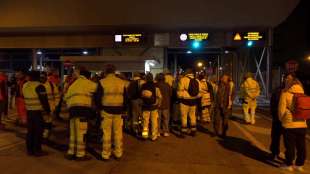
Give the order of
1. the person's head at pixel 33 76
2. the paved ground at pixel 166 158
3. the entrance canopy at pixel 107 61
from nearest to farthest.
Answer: the paved ground at pixel 166 158 → the person's head at pixel 33 76 → the entrance canopy at pixel 107 61

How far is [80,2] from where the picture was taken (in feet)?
77.5

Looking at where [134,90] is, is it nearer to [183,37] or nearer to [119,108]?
[119,108]

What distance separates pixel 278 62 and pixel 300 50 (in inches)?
194

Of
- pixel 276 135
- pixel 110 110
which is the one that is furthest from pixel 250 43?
pixel 110 110

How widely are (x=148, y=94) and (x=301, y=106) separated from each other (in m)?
4.27

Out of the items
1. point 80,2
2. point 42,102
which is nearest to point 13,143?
point 42,102

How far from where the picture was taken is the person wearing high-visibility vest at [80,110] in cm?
884

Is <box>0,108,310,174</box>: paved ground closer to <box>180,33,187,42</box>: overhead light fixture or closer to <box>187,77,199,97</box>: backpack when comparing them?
<box>187,77,199,97</box>: backpack

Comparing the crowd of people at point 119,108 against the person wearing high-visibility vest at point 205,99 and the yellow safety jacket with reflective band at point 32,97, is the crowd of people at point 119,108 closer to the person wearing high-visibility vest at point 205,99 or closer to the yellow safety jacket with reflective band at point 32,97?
the yellow safety jacket with reflective band at point 32,97

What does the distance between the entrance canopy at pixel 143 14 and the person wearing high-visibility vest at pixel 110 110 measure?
47.5 feet

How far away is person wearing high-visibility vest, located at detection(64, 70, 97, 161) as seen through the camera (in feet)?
29.0

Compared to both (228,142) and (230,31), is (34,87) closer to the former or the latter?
(228,142)

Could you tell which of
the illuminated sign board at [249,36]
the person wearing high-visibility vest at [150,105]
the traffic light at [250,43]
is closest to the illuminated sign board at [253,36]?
the illuminated sign board at [249,36]

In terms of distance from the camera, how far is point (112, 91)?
898 centimetres
